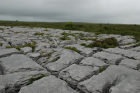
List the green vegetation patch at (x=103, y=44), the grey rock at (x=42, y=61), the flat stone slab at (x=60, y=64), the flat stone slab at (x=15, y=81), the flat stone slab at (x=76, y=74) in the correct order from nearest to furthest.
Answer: the flat stone slab at (x=15, y=81) < the flat stone slab at (x=76, y=74) < the flat stone slab at (x=60, y=64) < the grey rock at (x=42, y=61) < the green vegetation patch at (x=103, y=44)

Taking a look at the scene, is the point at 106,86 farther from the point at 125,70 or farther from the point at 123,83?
the point at 125,70

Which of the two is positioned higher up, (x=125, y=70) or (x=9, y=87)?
(x=125, y=70)

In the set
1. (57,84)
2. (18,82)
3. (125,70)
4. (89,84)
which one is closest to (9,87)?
(18,82)

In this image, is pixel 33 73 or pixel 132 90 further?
pixel 33 73

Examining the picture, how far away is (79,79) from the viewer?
109 inches

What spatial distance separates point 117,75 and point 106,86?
0.66m

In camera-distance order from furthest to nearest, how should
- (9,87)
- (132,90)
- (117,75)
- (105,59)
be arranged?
(105,59) < (117,75) < (9,87) < (132,90)

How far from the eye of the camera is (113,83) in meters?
2.59

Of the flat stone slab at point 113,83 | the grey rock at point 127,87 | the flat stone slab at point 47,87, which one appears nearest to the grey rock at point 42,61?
the flat stone slab at point 47,87

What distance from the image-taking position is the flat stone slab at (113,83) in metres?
2.31

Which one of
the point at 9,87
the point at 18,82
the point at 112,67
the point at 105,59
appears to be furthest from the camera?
the point at 105,59

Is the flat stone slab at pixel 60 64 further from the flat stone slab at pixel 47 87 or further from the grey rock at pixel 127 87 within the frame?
the grey rock at pixel 127 87

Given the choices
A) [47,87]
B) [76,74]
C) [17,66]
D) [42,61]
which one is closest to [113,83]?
[76,74]

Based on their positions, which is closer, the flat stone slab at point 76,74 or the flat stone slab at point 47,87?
the flat stone slab at point 47,87
